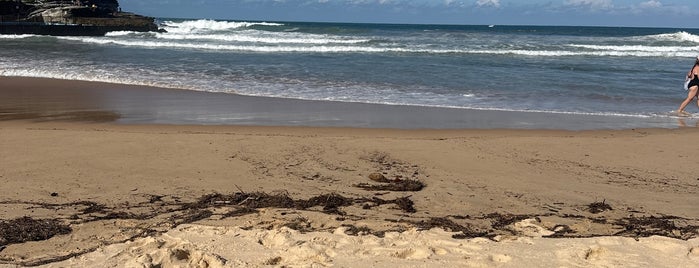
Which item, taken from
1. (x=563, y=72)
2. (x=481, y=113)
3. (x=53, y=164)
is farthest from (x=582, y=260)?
(x=563, y=72)

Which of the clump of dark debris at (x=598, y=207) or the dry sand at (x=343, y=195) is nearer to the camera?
the dry sand at (x=343, y=195)

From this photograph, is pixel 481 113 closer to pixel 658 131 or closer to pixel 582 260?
pixel 658 131

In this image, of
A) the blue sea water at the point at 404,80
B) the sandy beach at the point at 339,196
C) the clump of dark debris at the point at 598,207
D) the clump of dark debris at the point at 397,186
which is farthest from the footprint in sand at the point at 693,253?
the blue sea water at the point at 404,80

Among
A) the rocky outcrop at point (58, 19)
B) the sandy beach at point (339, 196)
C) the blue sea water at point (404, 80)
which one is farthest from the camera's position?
the rocky outcrop at point (58, 19)

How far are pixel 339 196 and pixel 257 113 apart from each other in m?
5.06

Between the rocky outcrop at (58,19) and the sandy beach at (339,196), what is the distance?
30.4 meters

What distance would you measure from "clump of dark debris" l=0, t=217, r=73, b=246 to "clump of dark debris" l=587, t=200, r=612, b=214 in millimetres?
3668

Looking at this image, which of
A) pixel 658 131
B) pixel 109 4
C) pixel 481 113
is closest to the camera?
pixel 658 131

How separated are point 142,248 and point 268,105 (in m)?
7.09

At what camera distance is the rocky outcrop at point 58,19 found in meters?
34.9

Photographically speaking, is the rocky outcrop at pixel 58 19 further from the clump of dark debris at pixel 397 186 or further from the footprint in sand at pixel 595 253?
the footprint in sand at pixel 595 253

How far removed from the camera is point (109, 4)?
54656 millimetres

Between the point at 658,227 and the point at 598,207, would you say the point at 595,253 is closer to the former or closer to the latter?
the point at 658,227

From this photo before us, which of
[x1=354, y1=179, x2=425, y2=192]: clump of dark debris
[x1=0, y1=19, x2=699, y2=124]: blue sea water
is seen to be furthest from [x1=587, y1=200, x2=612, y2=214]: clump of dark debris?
[x1=0, y1=19, x2=699, y2=124]: blue sea water
